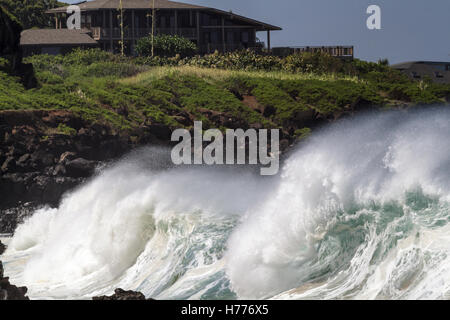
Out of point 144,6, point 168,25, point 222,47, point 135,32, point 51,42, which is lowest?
point 222,47

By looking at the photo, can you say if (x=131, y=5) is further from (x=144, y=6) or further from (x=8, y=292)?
(x=8, y=292)

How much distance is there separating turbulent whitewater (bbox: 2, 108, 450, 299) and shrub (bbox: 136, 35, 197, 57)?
1310 inches

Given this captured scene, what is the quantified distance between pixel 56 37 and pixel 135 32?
Result: 20.3ft

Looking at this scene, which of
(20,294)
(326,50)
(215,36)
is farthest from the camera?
(215,36)

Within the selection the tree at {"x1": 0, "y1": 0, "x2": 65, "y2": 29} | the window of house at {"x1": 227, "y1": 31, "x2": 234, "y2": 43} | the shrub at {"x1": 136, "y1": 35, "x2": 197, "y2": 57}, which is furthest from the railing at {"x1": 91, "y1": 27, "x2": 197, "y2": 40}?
the tree at {"x1": 0, "y1": 0, "x2": 65, "y2": 29}

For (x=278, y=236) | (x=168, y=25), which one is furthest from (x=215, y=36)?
(x=278, y=236)

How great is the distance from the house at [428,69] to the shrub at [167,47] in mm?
25414

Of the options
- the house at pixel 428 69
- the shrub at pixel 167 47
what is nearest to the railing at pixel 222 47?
the shrub at pixel 167 47

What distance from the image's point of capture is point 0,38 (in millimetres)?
41781

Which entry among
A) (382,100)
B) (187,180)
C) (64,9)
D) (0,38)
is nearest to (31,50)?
(64,9)

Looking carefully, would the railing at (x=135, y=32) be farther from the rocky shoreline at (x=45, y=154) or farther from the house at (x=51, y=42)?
the rocky shoreline at (x=45, y=154)

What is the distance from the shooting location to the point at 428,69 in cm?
8175
